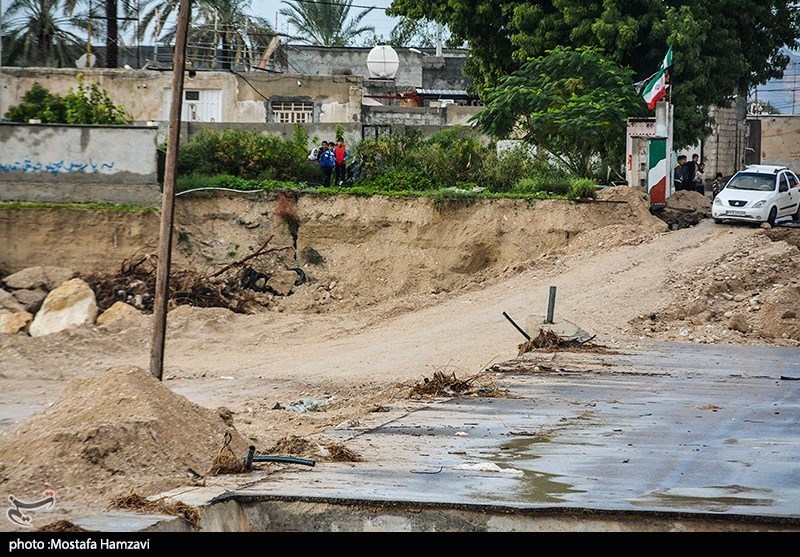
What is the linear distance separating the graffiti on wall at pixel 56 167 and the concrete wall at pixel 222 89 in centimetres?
879

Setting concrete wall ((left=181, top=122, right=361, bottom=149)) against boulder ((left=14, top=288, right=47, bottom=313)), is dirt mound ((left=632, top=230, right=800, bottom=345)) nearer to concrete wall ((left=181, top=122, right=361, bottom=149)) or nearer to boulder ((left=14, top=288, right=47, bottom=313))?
concrete wall ((left=181, top=122, right=361, bottom=149))

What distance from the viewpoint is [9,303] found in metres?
26.4

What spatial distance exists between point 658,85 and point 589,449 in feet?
68.7

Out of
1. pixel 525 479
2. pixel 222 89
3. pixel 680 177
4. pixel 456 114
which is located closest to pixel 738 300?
pixel 680 177

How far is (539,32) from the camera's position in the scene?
3419 centimetres

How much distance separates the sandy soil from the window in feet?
31.1

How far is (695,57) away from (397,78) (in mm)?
21426

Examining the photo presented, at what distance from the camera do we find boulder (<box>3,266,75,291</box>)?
89.8 feet

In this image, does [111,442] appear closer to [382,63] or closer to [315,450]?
[315,450]

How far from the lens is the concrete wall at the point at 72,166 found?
96.9ft

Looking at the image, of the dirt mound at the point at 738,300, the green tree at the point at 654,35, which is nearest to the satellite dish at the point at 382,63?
the green tree at the point at 654,35

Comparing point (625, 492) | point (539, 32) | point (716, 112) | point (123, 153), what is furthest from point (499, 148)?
point (625, 492)

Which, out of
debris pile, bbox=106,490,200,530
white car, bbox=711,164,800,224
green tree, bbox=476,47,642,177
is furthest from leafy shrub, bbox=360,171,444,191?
debris pile, bbox=106,490,200,530
